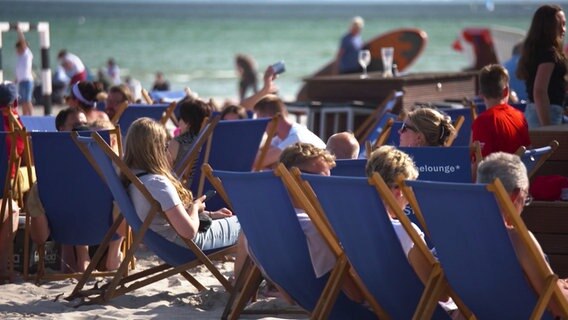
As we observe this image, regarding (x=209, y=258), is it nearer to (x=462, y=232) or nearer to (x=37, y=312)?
(x=37, y=312)

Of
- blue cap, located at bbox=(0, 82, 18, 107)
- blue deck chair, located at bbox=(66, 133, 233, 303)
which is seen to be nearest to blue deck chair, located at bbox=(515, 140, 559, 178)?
blue deck chair, located at bbox=(66, 133, 233, 303)

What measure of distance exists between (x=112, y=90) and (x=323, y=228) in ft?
13.9

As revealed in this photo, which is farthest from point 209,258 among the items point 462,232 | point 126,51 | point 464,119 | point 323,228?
point 126,51

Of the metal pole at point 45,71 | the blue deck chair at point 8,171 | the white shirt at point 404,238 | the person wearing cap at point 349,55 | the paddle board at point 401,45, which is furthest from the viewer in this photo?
the paddle board at point 401,45

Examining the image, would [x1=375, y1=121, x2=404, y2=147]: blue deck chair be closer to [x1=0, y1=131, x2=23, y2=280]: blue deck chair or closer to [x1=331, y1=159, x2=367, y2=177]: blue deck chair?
[x1=331, y1=159, x2=367, y2=177]: blue deck chair

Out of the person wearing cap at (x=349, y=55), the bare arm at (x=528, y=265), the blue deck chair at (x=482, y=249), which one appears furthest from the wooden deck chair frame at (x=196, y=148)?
the person wearing cap at (x=349, y=55)

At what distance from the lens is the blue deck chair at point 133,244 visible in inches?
199

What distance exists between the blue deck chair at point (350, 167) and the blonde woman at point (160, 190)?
23.9 inches

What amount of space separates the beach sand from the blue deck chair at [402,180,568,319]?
125 cm

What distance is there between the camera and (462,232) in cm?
370

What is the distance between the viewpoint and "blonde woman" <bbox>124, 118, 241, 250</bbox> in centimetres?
502

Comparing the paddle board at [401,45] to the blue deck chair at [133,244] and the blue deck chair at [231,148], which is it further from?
the blue deck chair at [133,244]

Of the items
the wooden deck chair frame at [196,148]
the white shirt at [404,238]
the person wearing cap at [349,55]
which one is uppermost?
the white shirt at [404,238]

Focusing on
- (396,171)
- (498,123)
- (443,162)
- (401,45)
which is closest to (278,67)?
(498,123)
